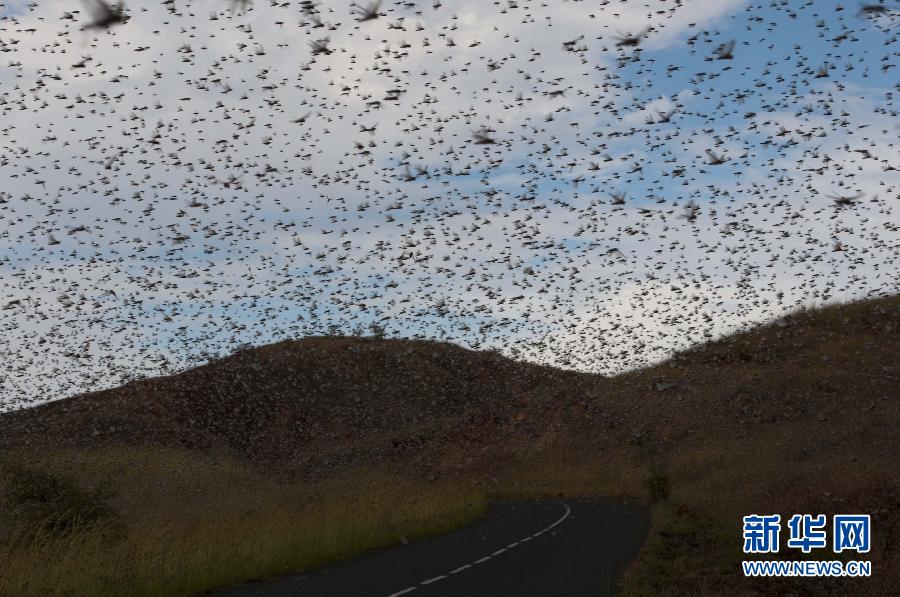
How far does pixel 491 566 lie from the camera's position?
18984 millimetres

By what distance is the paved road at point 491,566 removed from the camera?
50.8 feet

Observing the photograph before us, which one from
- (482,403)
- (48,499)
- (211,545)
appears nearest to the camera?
(211,545)

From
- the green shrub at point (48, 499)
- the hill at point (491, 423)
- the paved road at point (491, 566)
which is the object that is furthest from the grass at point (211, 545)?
the hill at point (491, 423)

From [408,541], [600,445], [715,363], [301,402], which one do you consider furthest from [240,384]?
[408,541]

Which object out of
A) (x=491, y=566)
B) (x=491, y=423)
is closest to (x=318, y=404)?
(x=491, y=423)

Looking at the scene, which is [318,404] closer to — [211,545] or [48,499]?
[48,499]

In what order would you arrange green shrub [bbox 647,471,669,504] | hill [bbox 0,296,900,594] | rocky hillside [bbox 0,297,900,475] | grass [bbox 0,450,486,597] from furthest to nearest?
1. rocky hillside [bbox 0,297,900,475]
2. hill [bbox 0,296,900,594]
3. green shrub [bbox 647,471,669,504]
4. grass [bbox 0,450,486,597]

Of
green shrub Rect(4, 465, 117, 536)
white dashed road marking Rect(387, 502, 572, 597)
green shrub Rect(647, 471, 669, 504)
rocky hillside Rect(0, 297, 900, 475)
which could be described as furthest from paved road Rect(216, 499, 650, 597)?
rocky hillside Rect(0, 297, 900, 475)

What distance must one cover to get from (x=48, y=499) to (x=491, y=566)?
13.0 metres

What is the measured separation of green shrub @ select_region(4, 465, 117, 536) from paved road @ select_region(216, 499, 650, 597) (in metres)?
7.73

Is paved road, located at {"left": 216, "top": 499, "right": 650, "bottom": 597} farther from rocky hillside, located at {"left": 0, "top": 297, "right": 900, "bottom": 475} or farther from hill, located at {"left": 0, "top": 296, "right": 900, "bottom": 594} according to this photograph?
rocky hillside, located at {"left": 0, "top": 297, "right": 900, "bottom": 475}

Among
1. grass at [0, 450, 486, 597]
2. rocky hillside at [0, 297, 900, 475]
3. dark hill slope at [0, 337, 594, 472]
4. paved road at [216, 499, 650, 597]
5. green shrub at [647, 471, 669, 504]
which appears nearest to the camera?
grass at [0, 450, 486, 597]

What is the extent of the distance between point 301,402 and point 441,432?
12.2m

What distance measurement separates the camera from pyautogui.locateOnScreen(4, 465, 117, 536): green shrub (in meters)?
24.6
